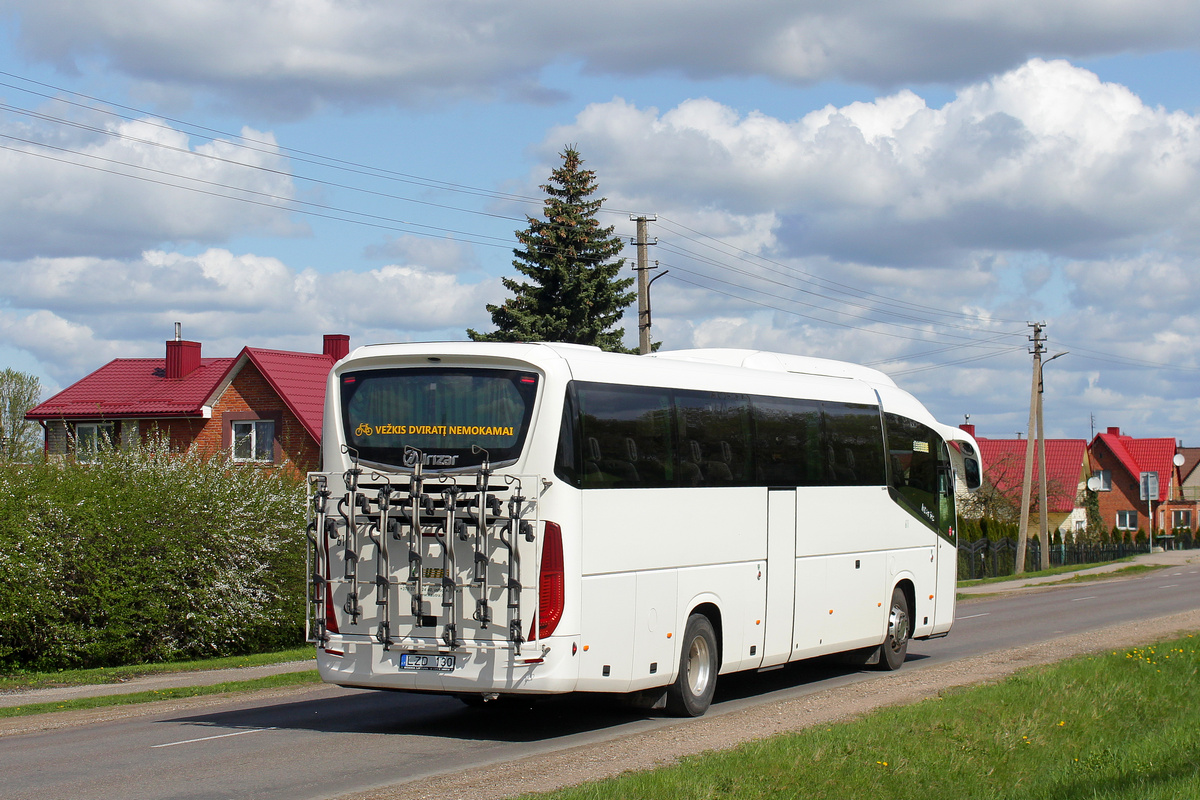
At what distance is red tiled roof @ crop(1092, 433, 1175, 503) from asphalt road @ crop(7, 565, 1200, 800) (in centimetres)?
8517

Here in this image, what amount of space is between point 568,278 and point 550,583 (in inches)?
1158

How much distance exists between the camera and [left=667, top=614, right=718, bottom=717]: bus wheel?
1216 cm

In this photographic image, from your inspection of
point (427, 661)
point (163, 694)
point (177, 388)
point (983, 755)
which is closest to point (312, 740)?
point (427, 661)

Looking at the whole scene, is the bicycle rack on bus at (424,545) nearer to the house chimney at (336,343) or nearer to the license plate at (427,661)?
the license plate at (427,661)

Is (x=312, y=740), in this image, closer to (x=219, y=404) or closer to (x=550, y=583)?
(x=550, y=583)

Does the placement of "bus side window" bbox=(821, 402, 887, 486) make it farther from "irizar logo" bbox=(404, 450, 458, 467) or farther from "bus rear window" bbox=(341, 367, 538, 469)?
"irizar logo" bbox=(404, 450, 458, 467)

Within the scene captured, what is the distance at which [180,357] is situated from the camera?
47750 mm

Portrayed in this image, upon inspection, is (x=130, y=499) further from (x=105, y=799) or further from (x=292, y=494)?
(x=105, y=799)

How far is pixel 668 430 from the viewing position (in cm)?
1212

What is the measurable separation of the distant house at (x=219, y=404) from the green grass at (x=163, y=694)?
79.9 ft

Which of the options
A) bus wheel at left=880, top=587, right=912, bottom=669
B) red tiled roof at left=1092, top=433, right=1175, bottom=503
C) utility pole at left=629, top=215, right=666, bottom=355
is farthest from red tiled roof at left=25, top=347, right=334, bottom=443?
red tiled roof at left=1092, top=433, right=1175, bottom=503

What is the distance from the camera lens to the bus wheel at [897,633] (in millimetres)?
16312

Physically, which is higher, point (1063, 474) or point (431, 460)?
point (431, 460)

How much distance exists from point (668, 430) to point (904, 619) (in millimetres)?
6112
